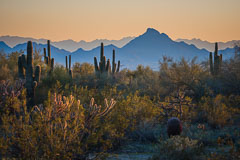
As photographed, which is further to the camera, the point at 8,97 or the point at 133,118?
the point at 8,97

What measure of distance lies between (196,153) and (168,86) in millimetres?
10500

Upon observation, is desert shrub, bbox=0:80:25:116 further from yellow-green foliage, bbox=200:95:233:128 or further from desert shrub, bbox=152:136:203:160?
yellow-green foliage, bbox=200:95:233:128

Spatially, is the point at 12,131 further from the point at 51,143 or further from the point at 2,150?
the point at 51,143

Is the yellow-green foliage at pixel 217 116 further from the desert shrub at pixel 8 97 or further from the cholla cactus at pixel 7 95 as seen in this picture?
the cholla cactus at pixel 7 95

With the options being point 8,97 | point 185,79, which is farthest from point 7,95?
point 185,79

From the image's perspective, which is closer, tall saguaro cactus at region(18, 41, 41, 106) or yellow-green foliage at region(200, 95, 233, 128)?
yellow-green foliage at region(200, 95, 233, 128)

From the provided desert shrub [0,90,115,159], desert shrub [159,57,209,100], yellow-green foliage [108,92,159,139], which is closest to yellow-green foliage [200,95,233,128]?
yellow-green foliage [108,92,159,139]

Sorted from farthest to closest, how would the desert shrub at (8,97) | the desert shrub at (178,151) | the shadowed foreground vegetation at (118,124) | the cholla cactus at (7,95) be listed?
the cholla cactus at (7,95), the desert shrub at (8,97), the desert shrub at (178,151), the shadowed foreground vegetation at (118,124)

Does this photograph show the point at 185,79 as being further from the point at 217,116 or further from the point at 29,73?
the point at 29,73

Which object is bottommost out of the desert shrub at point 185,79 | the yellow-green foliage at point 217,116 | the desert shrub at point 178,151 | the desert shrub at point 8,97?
the desert shrub at point 178,151

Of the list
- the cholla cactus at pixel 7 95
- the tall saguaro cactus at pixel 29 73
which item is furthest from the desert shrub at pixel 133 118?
the tall saguaro cactus at pixel 29 73

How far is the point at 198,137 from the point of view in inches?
295

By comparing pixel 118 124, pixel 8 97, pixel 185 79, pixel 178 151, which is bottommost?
pixel 178 151

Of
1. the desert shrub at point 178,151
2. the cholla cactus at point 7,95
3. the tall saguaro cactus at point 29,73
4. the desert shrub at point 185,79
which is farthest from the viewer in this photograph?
the desert shrub at point 185,79
